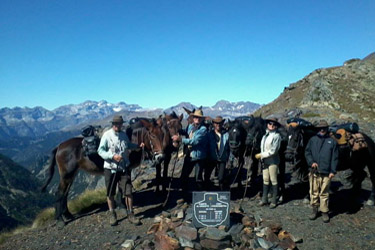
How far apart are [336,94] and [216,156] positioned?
34813 millimetres

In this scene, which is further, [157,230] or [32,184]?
[32,184]

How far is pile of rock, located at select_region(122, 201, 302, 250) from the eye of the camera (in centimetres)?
593

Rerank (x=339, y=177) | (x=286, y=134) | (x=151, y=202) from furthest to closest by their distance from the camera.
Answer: (x=339, y=177)
(x=151, y=202)
(x=286, y=134)

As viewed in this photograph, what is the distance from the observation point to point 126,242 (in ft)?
21.4

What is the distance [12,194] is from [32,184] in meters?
23.1

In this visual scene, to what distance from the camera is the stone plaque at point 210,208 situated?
6.37m

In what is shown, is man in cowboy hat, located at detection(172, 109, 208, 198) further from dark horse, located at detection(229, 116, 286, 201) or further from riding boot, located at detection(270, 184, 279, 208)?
riding boot, located at detection(270, 184, 279, 208)

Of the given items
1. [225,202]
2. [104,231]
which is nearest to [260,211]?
[225,202]

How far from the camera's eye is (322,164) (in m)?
7.18

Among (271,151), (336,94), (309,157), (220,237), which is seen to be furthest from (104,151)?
(336,94)

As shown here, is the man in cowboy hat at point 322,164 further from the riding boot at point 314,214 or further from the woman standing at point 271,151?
the woman standing at point 271,151

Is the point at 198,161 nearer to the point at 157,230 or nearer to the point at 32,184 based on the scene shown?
the point at 157,230

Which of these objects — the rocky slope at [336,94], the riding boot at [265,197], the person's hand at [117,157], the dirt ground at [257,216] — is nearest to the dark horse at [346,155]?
the dirt ground at [257,216]

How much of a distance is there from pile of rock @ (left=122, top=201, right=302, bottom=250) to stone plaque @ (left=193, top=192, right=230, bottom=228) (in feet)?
0.50
